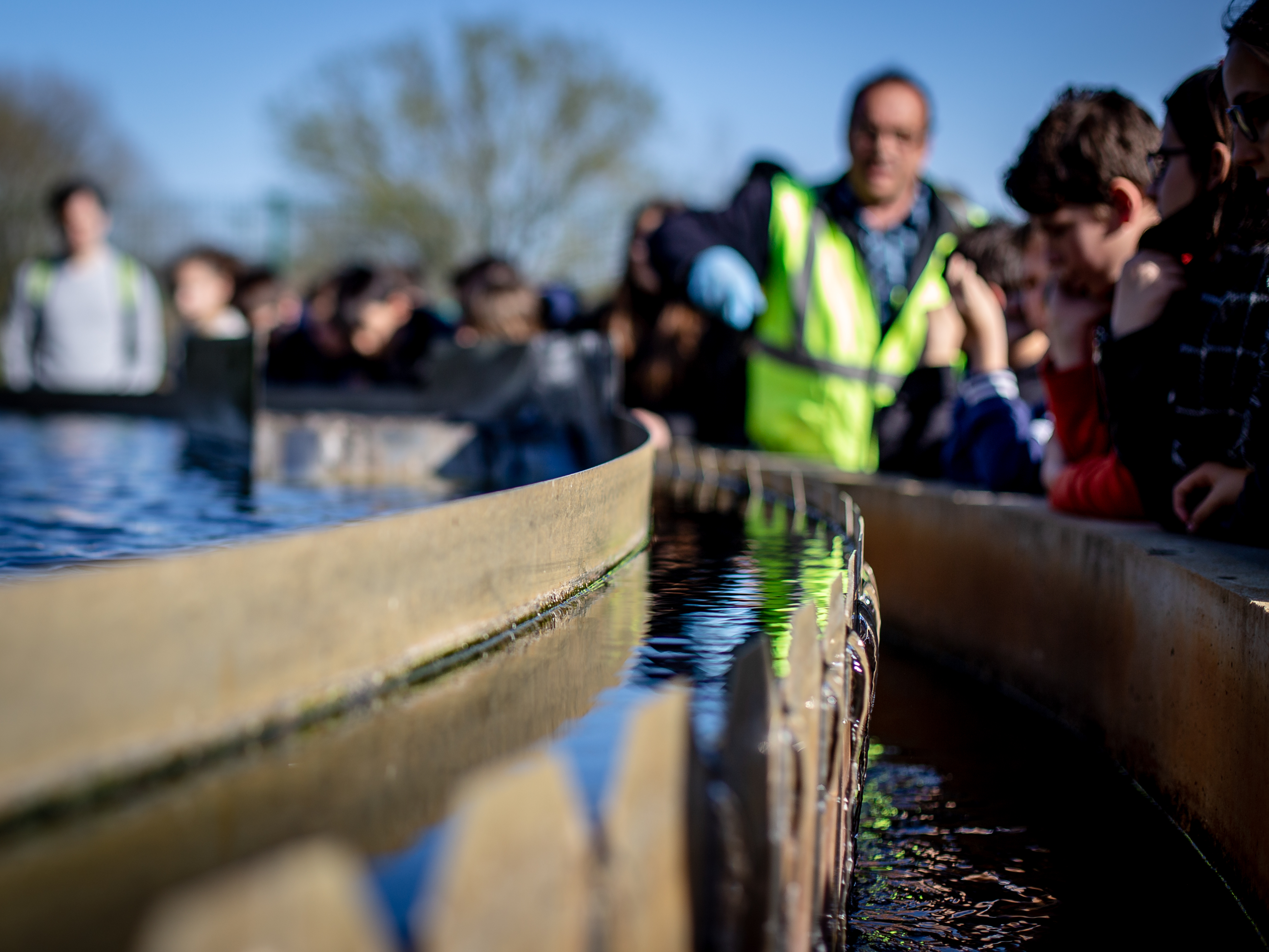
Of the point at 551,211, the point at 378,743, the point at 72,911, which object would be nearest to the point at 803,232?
the point at 378,743

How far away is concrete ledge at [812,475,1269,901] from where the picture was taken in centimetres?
175

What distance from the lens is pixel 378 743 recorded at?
1194 millimetres

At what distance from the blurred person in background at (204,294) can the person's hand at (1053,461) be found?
4967mm

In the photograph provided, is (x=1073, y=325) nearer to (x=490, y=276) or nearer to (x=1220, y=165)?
(x=1220, y=165)

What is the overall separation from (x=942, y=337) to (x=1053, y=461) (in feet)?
4.06

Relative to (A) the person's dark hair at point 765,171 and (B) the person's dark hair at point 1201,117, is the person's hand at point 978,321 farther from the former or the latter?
(B) the person's dark hair at point 1201,117

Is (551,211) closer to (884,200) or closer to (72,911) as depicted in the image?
(884,200)

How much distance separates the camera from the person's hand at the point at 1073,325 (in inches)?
118

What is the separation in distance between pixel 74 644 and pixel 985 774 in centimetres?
170

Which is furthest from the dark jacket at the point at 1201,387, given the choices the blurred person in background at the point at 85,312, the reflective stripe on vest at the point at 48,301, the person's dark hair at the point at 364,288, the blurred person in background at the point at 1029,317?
the reflective stripe on vest at the point at 48,301

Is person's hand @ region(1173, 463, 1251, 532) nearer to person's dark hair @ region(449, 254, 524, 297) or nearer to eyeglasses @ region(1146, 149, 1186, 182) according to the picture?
eyeglasses @ region(1146, 149, 1186, 182)

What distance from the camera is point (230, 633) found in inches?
43.3

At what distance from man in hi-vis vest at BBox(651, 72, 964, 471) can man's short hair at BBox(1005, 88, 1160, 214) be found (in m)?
1.43

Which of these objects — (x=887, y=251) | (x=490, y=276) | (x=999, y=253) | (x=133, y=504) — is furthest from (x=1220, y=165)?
(x=490, y=276)
